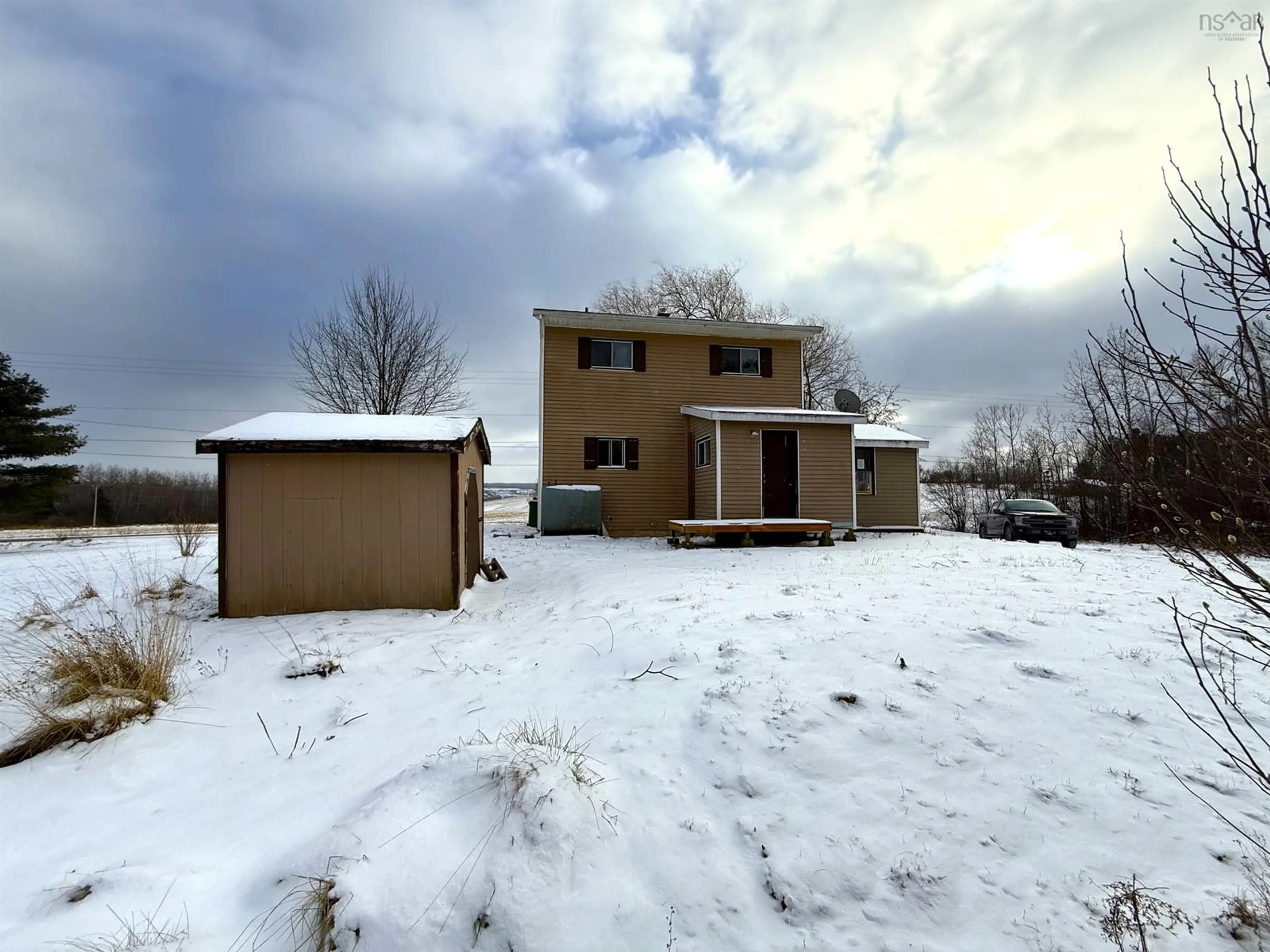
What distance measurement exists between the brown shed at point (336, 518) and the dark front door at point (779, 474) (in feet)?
30.7

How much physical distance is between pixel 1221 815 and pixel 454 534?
6443mm

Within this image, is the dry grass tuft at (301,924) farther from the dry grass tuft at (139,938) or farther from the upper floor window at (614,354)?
the upper floor window at (614,354)

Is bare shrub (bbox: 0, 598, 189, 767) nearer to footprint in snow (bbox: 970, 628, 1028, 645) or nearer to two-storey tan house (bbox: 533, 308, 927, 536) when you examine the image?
footprint in snow (bbox: 970, 628, 1028, 645)

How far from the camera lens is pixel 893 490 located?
55.7 ft

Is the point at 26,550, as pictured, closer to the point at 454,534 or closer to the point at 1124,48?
the point at 454,534

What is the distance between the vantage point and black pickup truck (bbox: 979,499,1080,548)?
15.6 meters

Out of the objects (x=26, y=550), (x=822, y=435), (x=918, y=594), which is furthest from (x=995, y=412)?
(x=26, y=550)

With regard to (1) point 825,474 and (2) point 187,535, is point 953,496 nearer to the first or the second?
(1) point 825,474

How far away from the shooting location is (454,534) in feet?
22.1

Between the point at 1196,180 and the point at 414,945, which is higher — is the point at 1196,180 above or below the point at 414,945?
above

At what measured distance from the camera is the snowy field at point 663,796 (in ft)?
7.23

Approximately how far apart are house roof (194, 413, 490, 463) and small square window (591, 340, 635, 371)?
9269 millimetres

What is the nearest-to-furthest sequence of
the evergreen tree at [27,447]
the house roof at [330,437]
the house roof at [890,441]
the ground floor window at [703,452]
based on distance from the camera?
the house roof at [330,437] → the ground floor window at [703,452] → the house roof at [890,441] → the evergreen tree at [27,447]

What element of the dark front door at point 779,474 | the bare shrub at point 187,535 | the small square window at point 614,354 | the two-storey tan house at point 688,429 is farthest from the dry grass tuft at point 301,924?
the small square window at point 614,354
